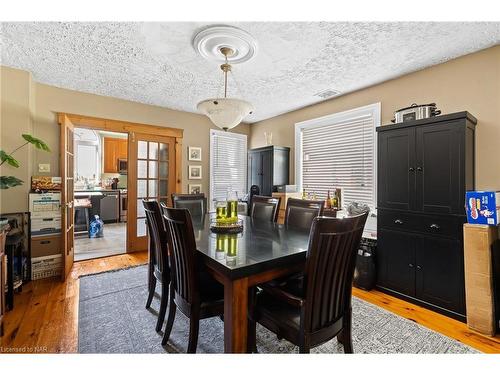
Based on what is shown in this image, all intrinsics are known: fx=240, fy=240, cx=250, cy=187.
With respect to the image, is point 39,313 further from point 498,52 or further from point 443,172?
point 498,52

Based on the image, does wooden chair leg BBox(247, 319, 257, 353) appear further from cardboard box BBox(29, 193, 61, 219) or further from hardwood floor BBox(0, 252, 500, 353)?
cardboard box BBox(29, 193, 61, 219)

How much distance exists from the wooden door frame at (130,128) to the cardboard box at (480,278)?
160 inches

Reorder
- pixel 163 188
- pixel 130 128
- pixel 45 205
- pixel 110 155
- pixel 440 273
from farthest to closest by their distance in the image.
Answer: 1. pixel 110 155
2. pixel 163 188
3. pixel 130 128
4. pixel 45 205
5. pixel 440 273

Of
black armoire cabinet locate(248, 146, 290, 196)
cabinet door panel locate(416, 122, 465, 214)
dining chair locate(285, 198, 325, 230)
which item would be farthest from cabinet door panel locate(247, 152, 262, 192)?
cabinet door panel locate(416, 122, 465, 214)

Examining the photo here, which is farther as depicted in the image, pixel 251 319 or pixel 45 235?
pixel 45 235

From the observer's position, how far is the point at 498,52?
7.36 feet

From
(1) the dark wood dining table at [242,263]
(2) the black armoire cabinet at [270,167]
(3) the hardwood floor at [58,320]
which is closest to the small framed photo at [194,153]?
(2) the black armoire cabinet at [270,167]

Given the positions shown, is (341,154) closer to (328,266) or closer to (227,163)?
(227,163)

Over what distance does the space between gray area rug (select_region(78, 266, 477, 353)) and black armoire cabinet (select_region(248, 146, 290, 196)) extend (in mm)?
2380

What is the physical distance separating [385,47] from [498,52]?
104 cm

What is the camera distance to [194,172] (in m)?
4.66

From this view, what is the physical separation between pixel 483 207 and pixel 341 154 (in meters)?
1.94

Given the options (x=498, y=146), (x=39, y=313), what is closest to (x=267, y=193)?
(x=498, y=146)

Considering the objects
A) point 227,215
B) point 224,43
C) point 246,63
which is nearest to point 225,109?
point 224,43
